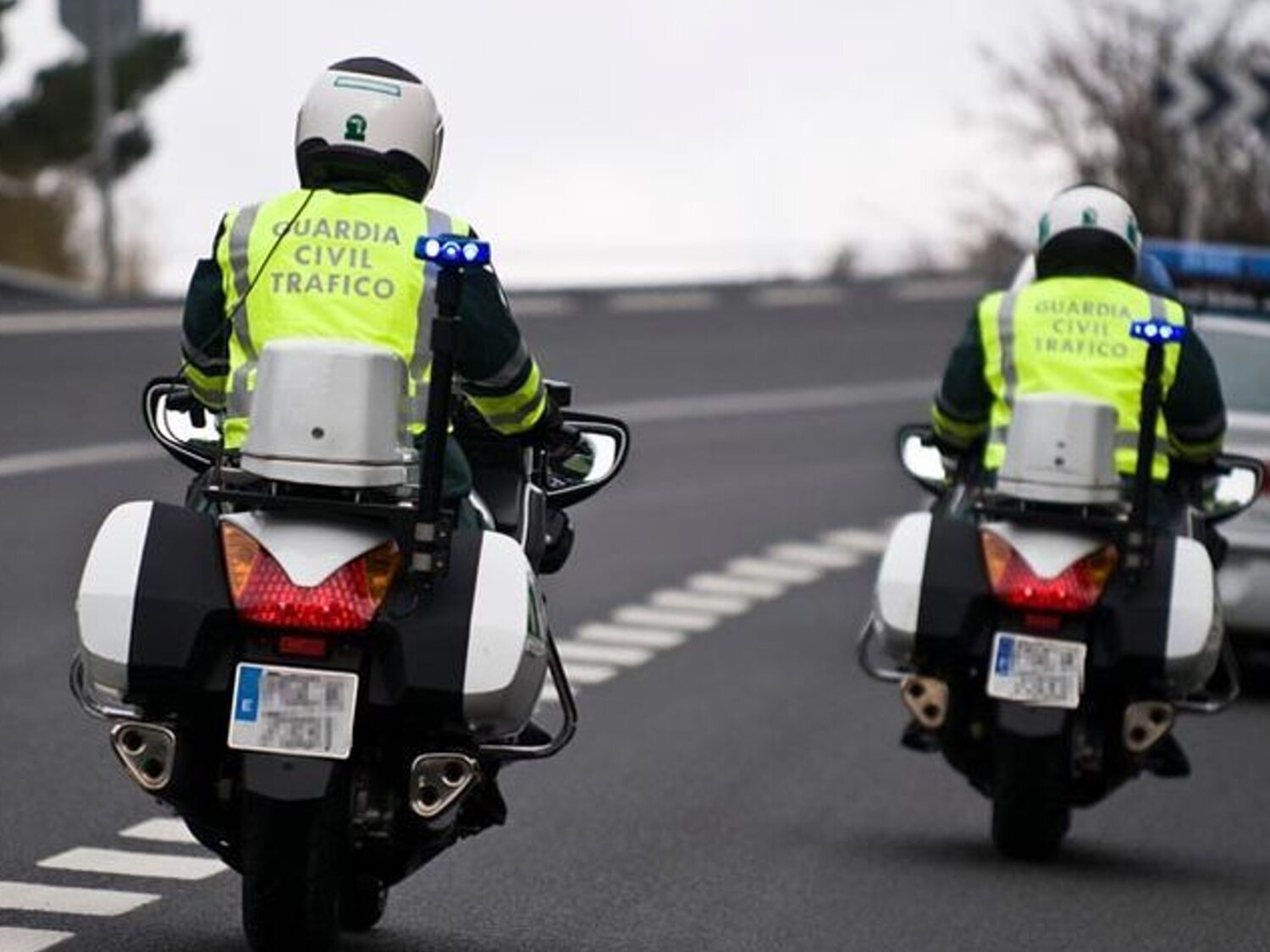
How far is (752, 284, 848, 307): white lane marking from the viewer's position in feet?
148

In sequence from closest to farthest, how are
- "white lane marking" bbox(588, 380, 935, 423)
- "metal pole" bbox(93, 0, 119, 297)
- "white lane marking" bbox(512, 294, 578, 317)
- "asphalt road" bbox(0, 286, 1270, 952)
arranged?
"asphalt road" bbox(0, 286, 1270, 952) → "white lane marking" bbox(588, 380, 935, 423) → "white lane marking" bbox(512, 294, 578, 317) → "metal pole" bbox(93, 0, 119, 297)

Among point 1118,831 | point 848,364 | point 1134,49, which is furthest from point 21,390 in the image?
point 1134,49

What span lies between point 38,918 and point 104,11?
32594mm

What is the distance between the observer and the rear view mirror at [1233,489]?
531 inches

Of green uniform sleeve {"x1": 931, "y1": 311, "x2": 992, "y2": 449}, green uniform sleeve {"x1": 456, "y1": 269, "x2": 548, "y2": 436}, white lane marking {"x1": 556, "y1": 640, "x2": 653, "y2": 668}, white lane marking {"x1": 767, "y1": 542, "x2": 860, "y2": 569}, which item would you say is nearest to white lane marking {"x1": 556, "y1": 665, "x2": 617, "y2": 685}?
white lane marking {"x1": 556, "y1": 640, "x2": 653, "y2": 668}

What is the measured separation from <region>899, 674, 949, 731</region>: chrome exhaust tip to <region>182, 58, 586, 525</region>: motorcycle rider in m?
3.10

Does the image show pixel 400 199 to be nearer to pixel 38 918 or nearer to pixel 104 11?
pixel 38 918

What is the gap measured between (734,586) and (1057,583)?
36.7 feet

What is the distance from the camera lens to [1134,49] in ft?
172

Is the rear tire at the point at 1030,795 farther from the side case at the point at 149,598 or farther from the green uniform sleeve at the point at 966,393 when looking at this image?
the side case at the point at 149,598

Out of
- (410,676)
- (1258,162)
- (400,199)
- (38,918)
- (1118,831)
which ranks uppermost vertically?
(400,199)

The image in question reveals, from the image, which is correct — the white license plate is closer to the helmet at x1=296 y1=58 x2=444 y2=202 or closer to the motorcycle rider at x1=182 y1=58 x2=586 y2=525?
the motorcycle rider at x1=182 y1=58 x2=586 y2=525

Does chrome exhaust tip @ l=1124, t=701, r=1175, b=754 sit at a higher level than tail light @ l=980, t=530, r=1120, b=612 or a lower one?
lower

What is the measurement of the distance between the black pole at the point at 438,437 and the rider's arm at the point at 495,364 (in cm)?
24
